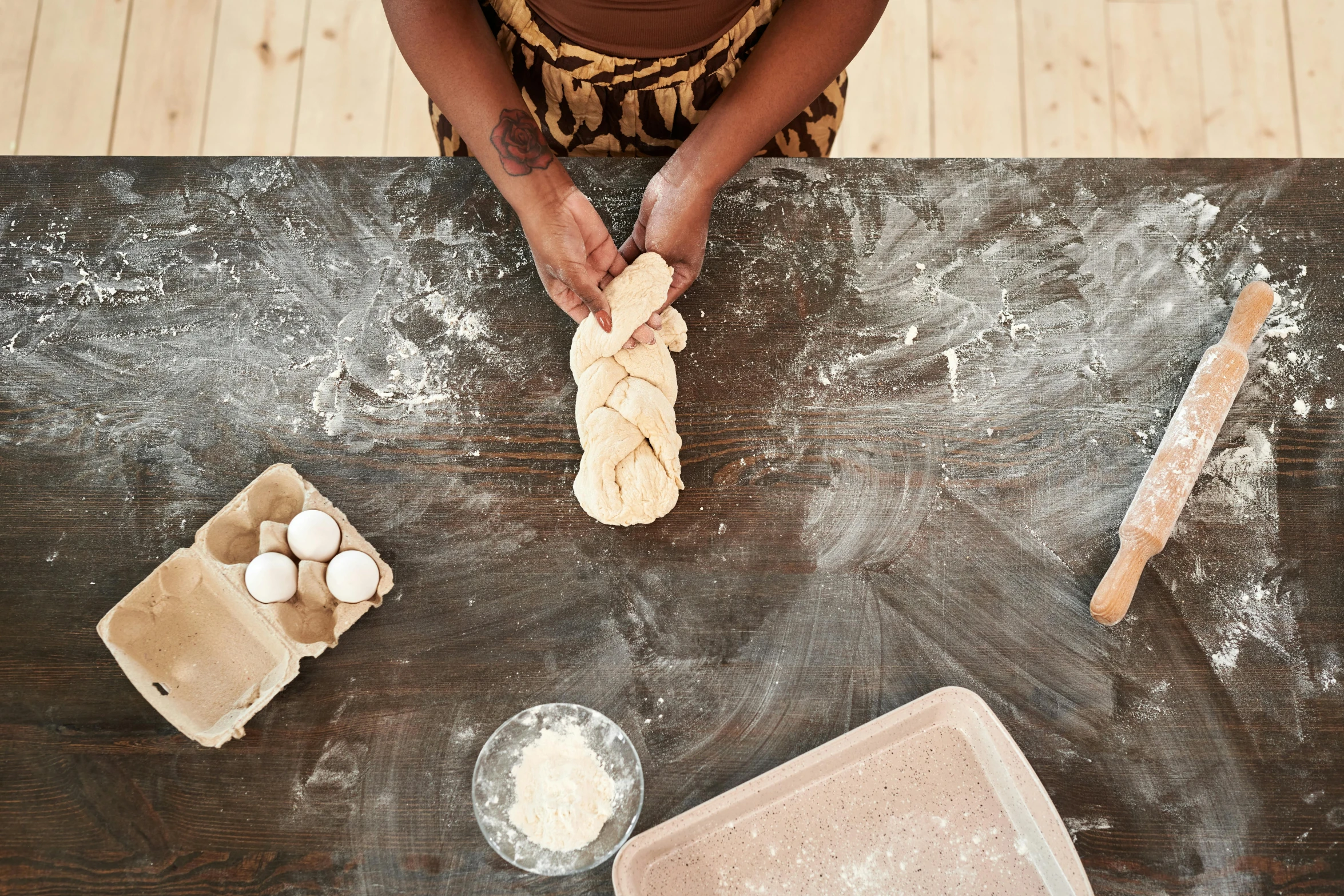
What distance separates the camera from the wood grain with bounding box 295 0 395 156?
2.68 meters

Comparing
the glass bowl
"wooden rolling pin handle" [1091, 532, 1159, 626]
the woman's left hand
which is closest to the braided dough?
the woman's left hand

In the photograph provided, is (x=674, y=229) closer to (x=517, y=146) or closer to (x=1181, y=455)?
(x=517, y=146)

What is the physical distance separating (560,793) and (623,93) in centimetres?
117

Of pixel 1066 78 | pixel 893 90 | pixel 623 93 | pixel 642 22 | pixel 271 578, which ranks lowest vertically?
pixel 271 578

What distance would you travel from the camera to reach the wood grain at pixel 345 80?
8.78ft

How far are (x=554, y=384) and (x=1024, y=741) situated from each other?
963 mm

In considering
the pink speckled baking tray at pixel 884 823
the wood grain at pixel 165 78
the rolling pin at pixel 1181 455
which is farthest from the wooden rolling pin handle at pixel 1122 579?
the wood grain at pixel 165 78

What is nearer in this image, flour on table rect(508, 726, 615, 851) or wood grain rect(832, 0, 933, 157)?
flour on table rect(508, 726, 615, 851)

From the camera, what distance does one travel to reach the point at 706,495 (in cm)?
151

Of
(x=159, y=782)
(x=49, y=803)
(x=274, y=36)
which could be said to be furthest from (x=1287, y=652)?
(x=274, y=36)

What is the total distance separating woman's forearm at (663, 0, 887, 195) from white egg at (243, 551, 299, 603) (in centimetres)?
87

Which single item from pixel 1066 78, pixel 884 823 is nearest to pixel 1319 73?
pixel 1066 78

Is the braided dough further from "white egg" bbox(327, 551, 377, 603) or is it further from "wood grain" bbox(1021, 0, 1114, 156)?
"wood grain" bbox(1021, 0, 1114, 156)

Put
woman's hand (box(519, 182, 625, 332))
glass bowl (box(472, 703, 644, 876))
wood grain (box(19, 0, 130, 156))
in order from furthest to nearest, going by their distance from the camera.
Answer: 1. wood grain (box(19, 0, 130, 156))
2. woman's hand (box(519, 182, 625, 332))
3. glass bowl (box(472, 703, 644, 876))
